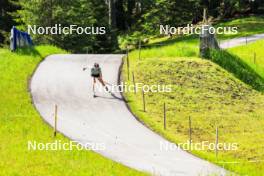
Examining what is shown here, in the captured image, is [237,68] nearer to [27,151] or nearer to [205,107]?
[205,107]

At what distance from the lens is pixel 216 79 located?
30984mm

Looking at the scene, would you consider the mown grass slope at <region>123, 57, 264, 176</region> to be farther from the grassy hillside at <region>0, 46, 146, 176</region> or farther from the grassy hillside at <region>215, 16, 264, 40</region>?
the grassy hillside at <region>215, 16, 264, 40</region>

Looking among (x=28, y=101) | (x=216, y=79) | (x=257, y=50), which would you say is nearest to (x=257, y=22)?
(x=257, y=50)

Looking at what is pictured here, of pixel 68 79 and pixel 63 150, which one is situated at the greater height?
pixel 68 79

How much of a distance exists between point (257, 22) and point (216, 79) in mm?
26861

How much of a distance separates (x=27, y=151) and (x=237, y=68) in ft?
59.3

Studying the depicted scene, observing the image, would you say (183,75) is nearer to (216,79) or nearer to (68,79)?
(216,79)

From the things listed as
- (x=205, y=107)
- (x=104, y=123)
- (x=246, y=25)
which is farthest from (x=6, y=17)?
(x=104, y=123)

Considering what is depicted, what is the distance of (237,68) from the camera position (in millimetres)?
34125

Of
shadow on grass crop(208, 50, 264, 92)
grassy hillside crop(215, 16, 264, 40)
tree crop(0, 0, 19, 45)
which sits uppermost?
tree crop(0, 0, 19, 45)

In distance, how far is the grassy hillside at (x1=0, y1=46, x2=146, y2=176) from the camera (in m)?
17.6

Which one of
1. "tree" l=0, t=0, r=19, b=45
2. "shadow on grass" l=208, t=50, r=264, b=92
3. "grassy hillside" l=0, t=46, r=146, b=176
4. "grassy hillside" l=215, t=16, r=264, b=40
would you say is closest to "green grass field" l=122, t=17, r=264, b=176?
"shadow on grass" l=208, t=50, r=264, b=92

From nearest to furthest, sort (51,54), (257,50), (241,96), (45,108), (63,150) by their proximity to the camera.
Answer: (63,150)
(45,108)
(241,96)
(51,54)
(257,50)

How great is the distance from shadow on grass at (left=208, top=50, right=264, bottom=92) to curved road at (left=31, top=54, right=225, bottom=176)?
19.5 feet
